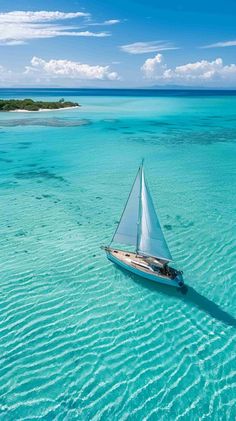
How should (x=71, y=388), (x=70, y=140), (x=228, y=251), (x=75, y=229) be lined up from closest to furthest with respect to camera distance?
(x=71, y=388), (x=228, y=251), (x=75, y=229), (x=70, y=140)

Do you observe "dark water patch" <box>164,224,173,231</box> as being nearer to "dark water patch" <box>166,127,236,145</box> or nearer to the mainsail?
the mainsail

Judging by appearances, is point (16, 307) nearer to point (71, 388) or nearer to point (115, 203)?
point (71, 388)

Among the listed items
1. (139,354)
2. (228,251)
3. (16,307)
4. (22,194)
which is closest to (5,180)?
(22,194)

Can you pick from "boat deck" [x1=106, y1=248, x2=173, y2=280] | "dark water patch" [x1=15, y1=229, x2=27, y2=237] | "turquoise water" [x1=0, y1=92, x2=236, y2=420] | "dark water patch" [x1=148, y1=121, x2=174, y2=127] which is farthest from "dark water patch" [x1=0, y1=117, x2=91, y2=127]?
"boat deck" [x1=106, y1=248, x2=173, y2=280]

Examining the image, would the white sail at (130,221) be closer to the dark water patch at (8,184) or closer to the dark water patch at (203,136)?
the dark water patch at (8,184)

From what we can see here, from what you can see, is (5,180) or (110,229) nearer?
(110,229)

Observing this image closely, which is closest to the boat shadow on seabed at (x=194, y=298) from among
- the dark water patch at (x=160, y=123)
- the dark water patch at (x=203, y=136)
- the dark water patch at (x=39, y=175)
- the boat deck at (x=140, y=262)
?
the boat deck at (x=140, y=262)
